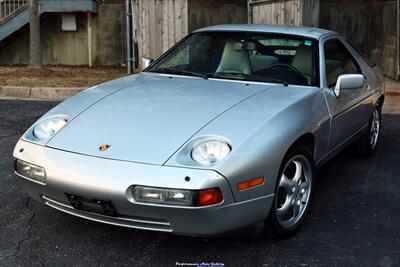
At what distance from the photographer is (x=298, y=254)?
139 inches

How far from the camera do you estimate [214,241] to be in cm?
367

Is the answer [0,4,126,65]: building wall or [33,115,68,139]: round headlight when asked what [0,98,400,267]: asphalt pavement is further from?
[0,4,126,65]: building wall

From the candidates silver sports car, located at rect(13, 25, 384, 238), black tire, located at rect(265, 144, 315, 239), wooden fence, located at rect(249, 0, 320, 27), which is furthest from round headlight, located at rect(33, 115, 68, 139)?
wooden fence, located at rect(249, 0, 320, 27)

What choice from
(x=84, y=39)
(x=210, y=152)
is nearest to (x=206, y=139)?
(x=210, y=152)

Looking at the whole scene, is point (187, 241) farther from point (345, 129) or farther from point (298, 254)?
point (345, 129)

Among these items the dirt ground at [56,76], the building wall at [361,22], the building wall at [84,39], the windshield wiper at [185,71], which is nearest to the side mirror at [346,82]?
the windshield wiper at [185,71]

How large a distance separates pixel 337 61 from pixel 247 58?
86 cm

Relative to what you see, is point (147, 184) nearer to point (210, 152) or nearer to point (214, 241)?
point (210, 152)

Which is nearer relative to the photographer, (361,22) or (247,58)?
(247,58)

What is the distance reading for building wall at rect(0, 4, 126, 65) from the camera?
43.0 ft

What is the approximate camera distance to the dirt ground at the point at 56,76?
9.84 meters

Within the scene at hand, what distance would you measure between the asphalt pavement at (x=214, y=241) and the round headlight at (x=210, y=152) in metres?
0.48

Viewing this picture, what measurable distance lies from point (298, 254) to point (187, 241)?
0.71 metres

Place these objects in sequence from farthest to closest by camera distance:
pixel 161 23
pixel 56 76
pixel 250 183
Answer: pixel 161 23 < pixel 56 76 < pixel 250 183
